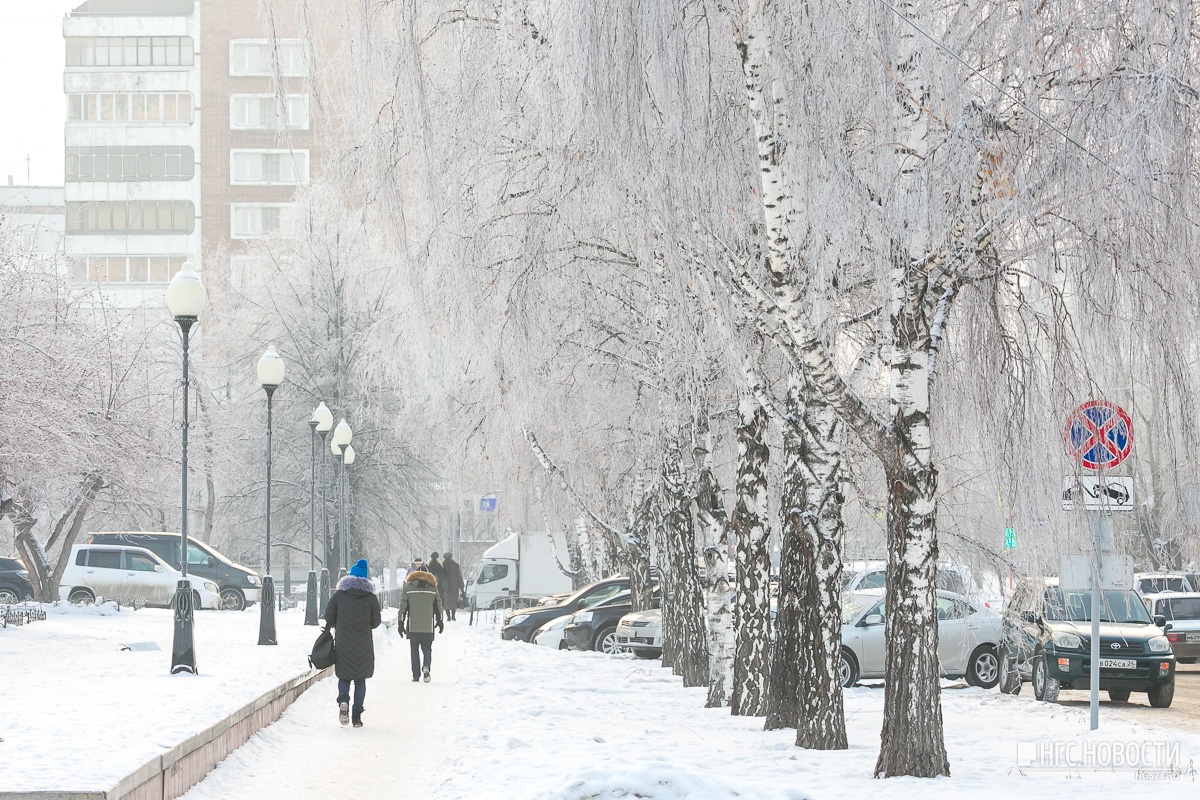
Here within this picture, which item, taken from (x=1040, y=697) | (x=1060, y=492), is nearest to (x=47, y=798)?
(x=1060, y=492)

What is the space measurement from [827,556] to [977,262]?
3300 millimetres

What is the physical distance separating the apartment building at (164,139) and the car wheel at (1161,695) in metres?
69.5

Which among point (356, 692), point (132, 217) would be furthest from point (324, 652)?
point (132, 217)

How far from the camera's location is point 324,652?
14727 millimetres

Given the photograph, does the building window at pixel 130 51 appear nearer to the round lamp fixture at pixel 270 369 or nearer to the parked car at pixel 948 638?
the round lamp fixture at pixel 270 369

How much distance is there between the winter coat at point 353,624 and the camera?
1465cm

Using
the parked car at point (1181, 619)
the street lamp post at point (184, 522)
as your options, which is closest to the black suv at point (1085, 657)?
the street lamp post at point (184, 522)

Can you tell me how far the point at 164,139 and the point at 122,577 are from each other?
53.1 m

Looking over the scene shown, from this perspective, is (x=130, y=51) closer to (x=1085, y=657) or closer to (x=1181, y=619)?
(x=1181, y=619)

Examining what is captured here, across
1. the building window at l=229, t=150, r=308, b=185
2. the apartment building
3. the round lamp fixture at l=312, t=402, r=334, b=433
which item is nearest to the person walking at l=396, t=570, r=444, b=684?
the round lamp fixture at l=312, t=402, r=334, b=433

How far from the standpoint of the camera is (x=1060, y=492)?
Result: 12.2 m

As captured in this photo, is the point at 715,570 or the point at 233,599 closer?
the point at 715,570

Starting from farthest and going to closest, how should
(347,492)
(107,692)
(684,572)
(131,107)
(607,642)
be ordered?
(131,107)
(347,492)
(607,642)
(684,572)
(107,692)

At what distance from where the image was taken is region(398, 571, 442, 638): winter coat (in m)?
20.2
